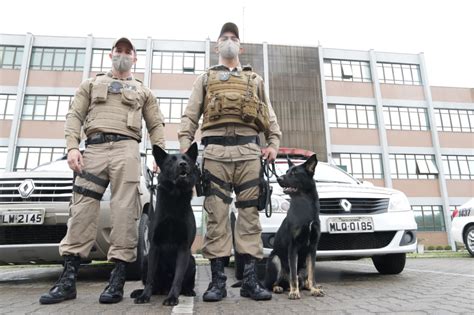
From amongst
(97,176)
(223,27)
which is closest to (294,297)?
(97,176)

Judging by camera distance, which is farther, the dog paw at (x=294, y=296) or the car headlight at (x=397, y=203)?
the car headlight at (x=397, y=203)

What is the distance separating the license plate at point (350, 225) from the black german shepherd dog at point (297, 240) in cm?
68

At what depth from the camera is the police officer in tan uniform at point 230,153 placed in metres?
3.17

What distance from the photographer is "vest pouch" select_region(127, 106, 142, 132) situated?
340 cm

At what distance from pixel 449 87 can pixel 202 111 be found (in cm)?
3209

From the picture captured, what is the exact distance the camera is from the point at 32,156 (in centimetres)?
2370

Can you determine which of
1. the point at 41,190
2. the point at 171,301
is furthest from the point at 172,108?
the point at 171,301

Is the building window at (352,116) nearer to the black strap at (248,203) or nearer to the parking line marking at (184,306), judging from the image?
the black strap at (248,203)

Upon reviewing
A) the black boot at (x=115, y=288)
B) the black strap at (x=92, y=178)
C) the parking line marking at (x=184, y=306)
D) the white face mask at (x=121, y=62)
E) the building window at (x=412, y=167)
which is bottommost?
the parking line marking at (x=184, y=306)

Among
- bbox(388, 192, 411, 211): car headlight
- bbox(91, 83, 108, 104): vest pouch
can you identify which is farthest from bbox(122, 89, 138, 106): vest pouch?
bbox(388, 192, 411, 211): car headlight

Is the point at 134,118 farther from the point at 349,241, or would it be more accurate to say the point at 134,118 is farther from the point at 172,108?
the point at 172,108

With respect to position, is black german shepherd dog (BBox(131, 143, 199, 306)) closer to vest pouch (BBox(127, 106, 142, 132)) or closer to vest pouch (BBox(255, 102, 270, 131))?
vest pouch (BBox(127, 106, 142, 132))

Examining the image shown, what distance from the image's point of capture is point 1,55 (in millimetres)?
25750

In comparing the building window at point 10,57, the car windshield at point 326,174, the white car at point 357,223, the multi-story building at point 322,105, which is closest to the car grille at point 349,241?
the white car at point 357,223
